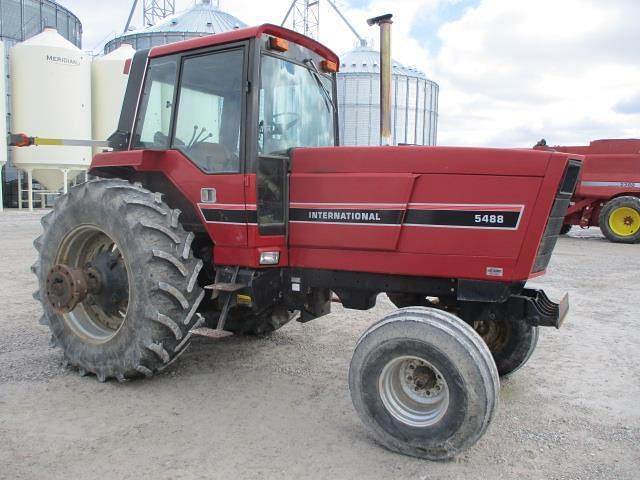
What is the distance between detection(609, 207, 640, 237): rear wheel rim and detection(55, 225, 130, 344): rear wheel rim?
13.5 m

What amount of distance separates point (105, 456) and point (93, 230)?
1856 millimetres

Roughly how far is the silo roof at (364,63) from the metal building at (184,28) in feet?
25.4

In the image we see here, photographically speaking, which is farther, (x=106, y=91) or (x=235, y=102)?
(x=106, y=91)

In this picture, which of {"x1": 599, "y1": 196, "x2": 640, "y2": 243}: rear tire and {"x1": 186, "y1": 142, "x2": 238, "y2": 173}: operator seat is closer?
{"x1": 186, "y1": 142, "x2": 238, "y2": 173}: operator seat

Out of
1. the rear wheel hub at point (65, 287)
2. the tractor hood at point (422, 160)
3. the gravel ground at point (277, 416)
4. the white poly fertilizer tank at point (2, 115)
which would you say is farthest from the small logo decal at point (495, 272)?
the white poly fertilizer tank at point (2, 115)

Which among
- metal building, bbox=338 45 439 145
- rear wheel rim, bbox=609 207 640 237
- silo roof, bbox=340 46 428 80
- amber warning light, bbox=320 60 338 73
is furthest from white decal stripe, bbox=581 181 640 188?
amber warning light, bbox=320 60 338 73

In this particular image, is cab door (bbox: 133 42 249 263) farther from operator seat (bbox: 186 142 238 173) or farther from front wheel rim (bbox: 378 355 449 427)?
front wheel rim (bbox: 378 355 449 427)

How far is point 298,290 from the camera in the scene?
4.08 m

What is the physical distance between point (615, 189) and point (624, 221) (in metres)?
0.86

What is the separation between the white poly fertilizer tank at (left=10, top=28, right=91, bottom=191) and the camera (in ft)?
66.9

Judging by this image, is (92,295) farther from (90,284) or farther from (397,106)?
(397,106)

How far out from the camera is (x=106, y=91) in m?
22.7

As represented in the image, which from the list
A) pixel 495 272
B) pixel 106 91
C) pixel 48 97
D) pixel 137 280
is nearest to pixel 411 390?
pixel 495 272

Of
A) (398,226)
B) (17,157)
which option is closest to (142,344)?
(398,226)
